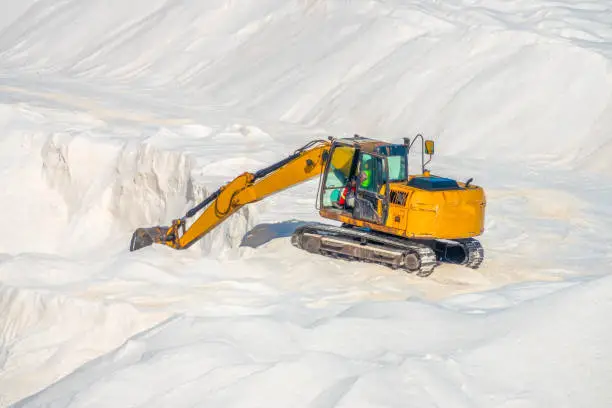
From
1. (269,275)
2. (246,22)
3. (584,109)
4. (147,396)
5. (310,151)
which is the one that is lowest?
(147,396)

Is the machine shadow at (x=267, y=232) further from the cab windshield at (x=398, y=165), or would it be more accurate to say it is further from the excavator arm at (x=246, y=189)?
the cab windshield at (x=398, y=165)

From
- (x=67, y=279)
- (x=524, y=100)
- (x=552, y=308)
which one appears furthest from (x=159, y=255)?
(x=524, y=100)

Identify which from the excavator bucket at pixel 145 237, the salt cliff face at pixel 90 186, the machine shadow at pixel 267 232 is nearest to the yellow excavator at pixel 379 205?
the machine shadow at pixel 267 232

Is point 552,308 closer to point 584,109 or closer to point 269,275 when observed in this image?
point 269,275

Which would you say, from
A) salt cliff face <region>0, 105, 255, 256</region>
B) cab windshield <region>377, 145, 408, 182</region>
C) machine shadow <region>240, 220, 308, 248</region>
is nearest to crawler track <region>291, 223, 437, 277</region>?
cab windshield <region>377, 145, 408, 182</region>

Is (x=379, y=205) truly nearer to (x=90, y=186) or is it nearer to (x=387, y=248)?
(x=387, y=248)
